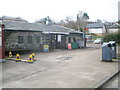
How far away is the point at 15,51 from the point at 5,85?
40.3 feet

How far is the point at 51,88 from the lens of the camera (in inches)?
231

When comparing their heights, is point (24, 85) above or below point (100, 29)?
below

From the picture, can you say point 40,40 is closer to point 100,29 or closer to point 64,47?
point 64,47

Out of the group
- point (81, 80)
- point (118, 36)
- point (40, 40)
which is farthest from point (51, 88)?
point (118, 36)

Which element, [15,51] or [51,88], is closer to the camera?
[51,88]

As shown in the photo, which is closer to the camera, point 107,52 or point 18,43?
point 107,52

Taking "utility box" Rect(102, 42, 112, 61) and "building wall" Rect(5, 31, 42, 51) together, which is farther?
"building wall" Rect(5, 31, 42, 51)

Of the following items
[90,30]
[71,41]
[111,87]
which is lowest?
[111,87]

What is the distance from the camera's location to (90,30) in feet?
245

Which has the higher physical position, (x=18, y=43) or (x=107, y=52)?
(x=18, y=43)

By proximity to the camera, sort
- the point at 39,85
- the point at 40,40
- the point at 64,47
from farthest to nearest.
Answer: the point at 64,47 < the point at 40,40 < the point at 39,85

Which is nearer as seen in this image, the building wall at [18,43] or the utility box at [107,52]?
the utility box at [107,52]

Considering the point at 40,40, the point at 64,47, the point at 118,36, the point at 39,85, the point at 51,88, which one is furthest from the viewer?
the point at 118,36

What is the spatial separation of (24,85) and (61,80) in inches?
63.4
